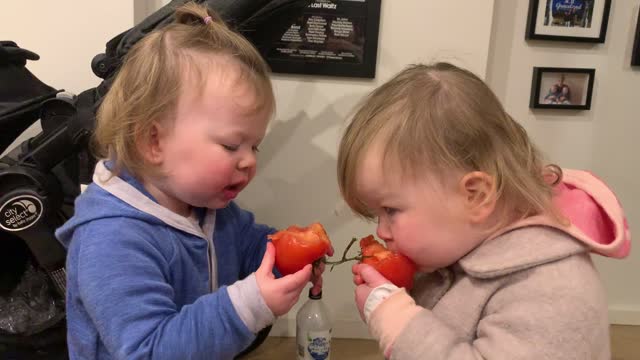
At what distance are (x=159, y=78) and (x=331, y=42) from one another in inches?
34.8

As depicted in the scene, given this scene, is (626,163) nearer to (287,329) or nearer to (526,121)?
(526,121)

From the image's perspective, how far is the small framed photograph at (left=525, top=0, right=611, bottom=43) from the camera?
1.99m

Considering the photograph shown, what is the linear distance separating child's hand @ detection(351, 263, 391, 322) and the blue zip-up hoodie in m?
0.16

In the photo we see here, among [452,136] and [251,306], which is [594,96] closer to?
[452,136]

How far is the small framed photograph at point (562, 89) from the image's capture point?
2039 millimetres

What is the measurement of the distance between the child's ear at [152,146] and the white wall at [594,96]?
53.0 inches

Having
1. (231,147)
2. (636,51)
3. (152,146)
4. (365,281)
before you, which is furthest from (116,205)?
(636,51)

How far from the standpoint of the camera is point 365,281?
3.31 ft

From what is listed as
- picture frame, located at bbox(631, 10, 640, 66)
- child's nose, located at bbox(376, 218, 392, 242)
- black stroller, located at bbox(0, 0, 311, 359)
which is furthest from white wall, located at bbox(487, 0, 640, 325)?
child's nose, located at bbox(376, 218, 392, 242)

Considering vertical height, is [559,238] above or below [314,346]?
above

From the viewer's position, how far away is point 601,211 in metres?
0.96

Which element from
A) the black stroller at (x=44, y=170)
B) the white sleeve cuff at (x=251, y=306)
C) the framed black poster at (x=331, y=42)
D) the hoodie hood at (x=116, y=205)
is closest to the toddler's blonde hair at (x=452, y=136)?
the white sleeve cuff at (x=251, y=306)

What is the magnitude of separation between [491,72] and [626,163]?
0.63m

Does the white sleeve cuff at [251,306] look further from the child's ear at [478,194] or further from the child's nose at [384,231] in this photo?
the child's ear at [478,194]
